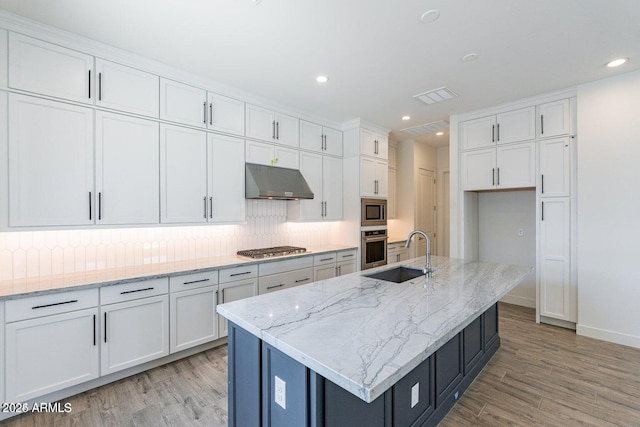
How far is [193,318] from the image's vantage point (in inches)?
112

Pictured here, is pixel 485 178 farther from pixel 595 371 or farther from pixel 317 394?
pixel 317 394

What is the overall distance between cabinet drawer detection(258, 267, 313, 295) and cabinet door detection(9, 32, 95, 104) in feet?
7.76

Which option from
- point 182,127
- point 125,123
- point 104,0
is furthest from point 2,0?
point 182,127

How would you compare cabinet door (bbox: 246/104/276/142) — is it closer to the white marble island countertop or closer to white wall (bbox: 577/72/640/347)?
the white marble island countertop

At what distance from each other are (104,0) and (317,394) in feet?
8.96

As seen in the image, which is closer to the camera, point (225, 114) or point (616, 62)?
point (616, 62)

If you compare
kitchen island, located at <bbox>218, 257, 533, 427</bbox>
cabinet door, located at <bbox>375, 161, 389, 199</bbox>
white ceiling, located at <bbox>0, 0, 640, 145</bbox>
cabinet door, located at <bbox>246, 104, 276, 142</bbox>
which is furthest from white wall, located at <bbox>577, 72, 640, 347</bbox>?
cabinet door, located at <bbox>246, 104, 276, 142</bbox>

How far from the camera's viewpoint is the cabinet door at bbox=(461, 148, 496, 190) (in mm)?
4066

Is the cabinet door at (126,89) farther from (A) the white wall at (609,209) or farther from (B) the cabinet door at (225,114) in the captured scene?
(A) the white wall at (609,209)

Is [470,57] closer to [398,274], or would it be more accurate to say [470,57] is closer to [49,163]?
[398,274]

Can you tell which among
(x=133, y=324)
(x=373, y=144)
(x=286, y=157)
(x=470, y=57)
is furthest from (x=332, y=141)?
(x=133, y=324)

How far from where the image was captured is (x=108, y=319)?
2340mm

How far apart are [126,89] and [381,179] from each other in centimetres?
363

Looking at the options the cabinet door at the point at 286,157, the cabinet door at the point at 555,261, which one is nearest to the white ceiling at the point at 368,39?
the cabinet door at the point at 286,157
